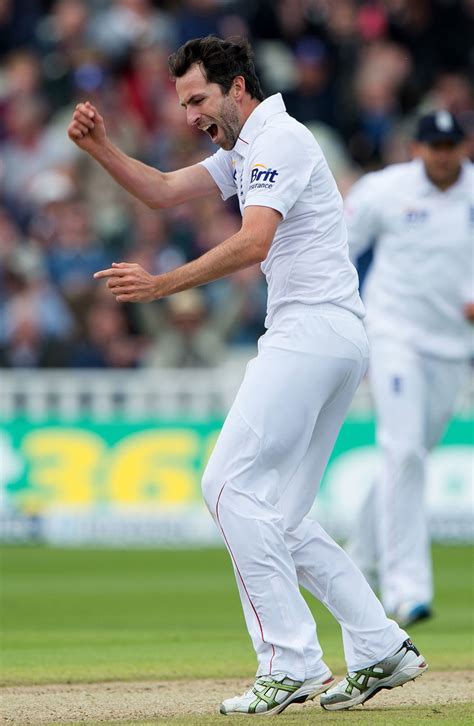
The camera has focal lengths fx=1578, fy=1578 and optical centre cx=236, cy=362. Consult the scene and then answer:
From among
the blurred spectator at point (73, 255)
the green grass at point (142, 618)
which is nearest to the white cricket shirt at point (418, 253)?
the green grass at point (142, 618)

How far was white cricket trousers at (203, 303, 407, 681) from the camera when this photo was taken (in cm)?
600

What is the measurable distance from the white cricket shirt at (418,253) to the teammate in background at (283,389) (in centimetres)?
324

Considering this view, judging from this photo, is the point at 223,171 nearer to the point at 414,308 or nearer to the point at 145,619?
the point at 414,308

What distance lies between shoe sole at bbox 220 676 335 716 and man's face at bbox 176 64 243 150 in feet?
Result: 7.12

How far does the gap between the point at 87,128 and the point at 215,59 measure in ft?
2.47

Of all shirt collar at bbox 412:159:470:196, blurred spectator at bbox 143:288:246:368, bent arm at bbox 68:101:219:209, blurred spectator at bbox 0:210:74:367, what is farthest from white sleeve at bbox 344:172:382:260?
blurred spectator at bbox 0:210:74:367

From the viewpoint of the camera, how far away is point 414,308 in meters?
9.55

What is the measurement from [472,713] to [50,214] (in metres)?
11.0

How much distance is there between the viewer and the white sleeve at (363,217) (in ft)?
31.3

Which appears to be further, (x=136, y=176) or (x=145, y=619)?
(x=145, y=619)

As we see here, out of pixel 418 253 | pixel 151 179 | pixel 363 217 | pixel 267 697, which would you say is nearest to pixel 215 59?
pixel 151 179

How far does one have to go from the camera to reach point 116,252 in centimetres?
1645

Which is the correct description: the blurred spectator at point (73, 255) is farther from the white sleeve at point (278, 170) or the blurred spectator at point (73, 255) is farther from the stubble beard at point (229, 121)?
the white sleeve at point (278, 170)

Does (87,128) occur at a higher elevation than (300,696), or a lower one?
higher
